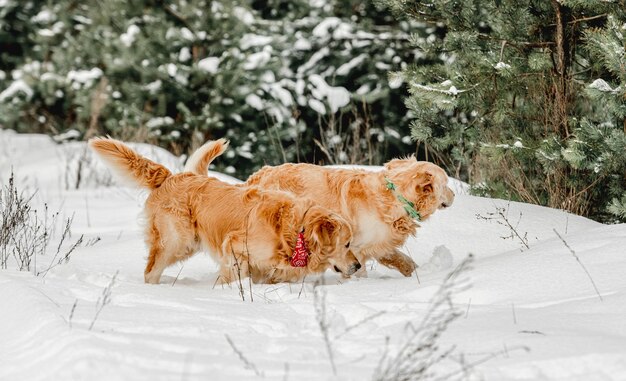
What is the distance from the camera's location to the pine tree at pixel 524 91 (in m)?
5.31

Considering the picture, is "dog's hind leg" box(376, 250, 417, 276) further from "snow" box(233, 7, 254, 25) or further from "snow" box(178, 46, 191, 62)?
"snow" box(233, 7, 254, 25)

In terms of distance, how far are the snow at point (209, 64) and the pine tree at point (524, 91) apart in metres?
5.45

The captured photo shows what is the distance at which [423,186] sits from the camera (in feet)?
16.3

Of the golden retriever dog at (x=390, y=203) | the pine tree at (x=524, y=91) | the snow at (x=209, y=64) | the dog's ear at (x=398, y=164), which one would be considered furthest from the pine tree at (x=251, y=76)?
the golden retriever dog at (x=390, y=203)

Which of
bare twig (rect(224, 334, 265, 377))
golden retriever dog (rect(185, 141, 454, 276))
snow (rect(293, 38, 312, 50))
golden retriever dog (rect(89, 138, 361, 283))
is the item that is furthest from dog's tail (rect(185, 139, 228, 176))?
snow (rect(293, 38, 312, 50))

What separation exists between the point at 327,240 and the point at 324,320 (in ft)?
5.68

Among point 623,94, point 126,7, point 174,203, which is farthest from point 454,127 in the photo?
point 126,7

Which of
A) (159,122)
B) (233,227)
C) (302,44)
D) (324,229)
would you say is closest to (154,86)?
(159,122)

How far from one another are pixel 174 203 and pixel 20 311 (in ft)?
5.67

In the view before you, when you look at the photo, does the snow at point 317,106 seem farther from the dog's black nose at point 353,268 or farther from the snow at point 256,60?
the dog's black nose at point 353,268

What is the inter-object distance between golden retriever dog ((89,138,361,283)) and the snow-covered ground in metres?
0.23

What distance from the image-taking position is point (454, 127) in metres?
5.86

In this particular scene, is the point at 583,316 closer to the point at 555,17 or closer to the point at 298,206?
the point at 298,206

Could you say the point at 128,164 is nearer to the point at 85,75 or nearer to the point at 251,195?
the point at 251,195
